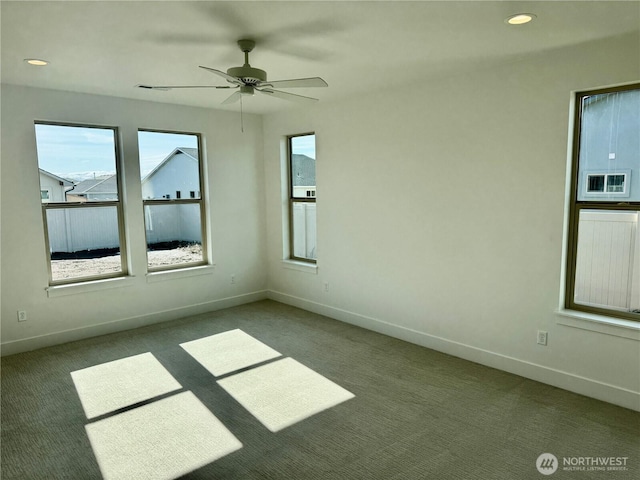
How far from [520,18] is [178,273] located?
446 centimetres

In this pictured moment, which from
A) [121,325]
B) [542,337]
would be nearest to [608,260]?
[542,337]

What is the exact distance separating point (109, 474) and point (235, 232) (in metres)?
3.69

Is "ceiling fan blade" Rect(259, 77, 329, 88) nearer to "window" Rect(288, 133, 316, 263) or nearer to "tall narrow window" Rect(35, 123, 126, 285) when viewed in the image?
"window" Rect(288, 133, 316, 263)

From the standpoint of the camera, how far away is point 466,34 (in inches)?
112

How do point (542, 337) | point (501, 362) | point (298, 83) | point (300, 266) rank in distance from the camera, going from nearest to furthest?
point (298, 83)
point (542, 337)
point (501, 362)
point (300, 266)

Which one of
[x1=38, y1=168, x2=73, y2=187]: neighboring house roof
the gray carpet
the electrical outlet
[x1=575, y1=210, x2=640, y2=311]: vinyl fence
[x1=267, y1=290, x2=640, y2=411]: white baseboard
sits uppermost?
[x1=38, y1=168, x2=73, y2=187]: neighboring house roof

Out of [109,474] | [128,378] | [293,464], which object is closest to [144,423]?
[109,474]

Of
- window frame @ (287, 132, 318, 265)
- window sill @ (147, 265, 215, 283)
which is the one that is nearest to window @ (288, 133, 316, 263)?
window frame @ (287, 132, 318, 265)

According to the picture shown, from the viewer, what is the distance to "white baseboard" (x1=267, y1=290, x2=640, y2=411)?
3.12 meters

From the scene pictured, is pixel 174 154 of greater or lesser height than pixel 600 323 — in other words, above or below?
above

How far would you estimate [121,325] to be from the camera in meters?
4.90

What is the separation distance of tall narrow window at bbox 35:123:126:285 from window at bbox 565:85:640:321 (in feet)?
15.2

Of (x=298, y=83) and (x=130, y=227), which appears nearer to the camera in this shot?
(x=298, y=83)

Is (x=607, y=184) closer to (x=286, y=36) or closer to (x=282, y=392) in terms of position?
(x=286, y=36)
